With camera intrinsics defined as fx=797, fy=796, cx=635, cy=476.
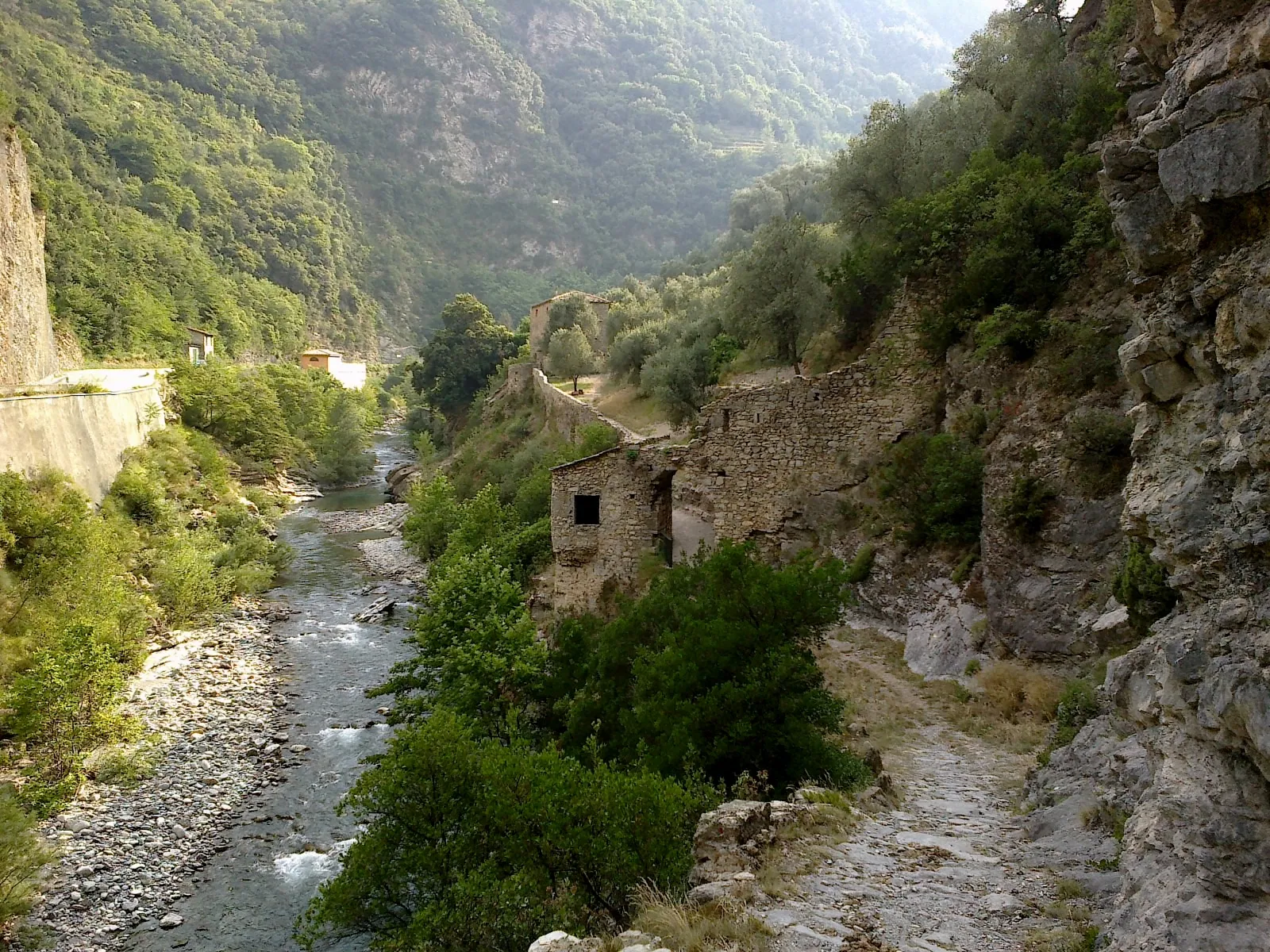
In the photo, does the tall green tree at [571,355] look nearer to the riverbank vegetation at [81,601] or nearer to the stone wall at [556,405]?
the stone wall at [556,405]

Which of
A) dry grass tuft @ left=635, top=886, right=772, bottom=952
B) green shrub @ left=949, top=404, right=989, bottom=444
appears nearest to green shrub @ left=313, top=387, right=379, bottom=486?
green shrub @ left=949, top=404, right=989, bottom=444

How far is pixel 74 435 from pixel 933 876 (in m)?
28.5

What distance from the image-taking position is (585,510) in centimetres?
1617

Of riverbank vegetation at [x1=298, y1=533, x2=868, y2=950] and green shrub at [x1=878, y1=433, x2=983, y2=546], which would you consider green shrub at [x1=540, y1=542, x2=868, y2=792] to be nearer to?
riverbank vegetation at [x1=298, y1=533, x2=868, y2=950]

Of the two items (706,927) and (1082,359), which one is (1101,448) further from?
(706,927)

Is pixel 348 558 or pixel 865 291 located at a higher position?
pixel 865 291

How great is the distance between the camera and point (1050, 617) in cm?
918

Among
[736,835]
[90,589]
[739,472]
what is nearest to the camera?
[736,835]

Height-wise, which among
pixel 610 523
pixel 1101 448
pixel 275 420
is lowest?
pixel 610 523

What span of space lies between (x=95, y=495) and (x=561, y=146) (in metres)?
145

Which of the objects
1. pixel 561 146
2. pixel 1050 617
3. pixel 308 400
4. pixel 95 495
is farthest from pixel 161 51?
pixel 1050 617

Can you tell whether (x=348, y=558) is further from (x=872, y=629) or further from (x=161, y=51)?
(x=161, y=51)

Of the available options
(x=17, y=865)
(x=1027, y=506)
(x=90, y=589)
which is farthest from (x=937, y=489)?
(x=90, y=589)

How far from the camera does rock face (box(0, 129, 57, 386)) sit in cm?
3147
